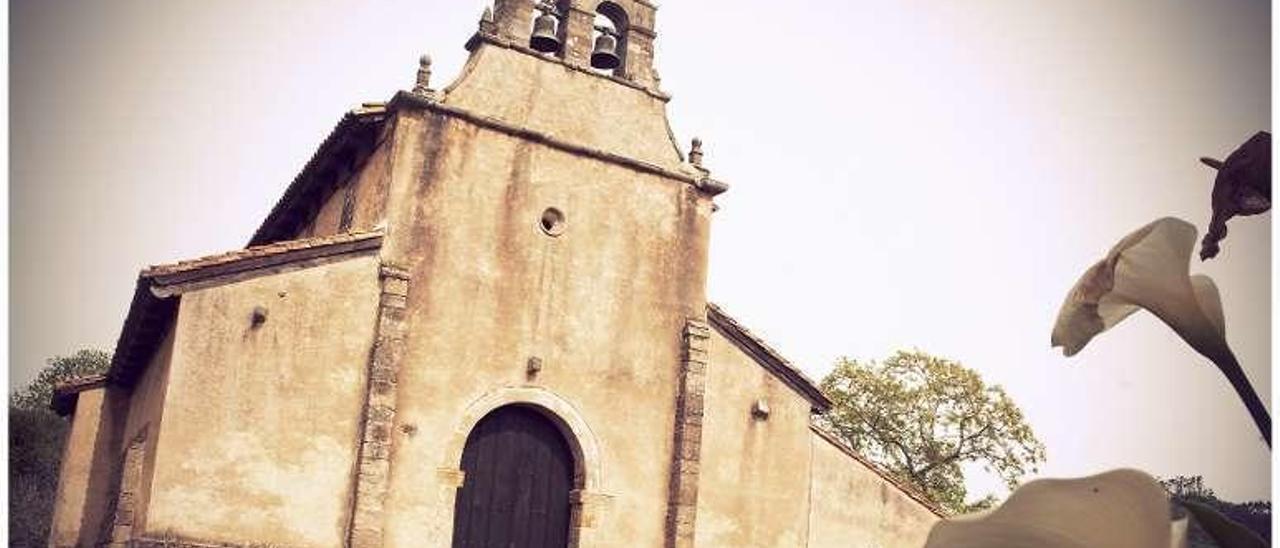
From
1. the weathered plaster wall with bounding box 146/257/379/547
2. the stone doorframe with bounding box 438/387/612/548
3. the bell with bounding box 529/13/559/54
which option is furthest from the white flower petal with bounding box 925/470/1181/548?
the bell with bounding box 529/13/559/54

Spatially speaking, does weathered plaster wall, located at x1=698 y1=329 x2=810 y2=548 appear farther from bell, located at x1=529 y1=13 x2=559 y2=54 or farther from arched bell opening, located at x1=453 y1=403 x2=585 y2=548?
bell, located at x1=529 y1=13 x2=559 y2=54

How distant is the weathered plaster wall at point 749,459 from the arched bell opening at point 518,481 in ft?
5.29

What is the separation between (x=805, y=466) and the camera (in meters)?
13.6

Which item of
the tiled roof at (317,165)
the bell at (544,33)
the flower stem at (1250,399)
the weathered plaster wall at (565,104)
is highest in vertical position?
the bell at (544,33)

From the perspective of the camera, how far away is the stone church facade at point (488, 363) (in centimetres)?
1083

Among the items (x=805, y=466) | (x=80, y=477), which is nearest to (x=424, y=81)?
(x=805, y=466)

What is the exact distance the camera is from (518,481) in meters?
12.3

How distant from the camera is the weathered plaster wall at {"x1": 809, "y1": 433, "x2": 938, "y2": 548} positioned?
44.3ft

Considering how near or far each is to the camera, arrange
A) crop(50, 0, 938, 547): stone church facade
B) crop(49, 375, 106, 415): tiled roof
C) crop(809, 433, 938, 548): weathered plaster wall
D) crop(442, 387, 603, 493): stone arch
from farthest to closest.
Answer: crop(49, 375, 106, 415): tiled roof, crop(809, 433, 938, 548): weathered plaster wall, crop(442, 387, 603, 493): stone arch, crop(50, 0, 938, 547): stone church facade

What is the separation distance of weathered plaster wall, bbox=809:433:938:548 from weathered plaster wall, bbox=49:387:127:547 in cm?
890

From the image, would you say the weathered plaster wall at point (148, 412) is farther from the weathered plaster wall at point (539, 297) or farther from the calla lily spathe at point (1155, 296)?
the calla lily spathe at point (1155, 296)

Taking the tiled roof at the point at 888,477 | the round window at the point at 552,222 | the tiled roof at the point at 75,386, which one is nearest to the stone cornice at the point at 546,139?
the round window at the point at 552,222

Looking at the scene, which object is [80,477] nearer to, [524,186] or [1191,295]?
[524,186]

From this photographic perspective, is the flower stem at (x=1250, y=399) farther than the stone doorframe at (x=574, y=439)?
No
